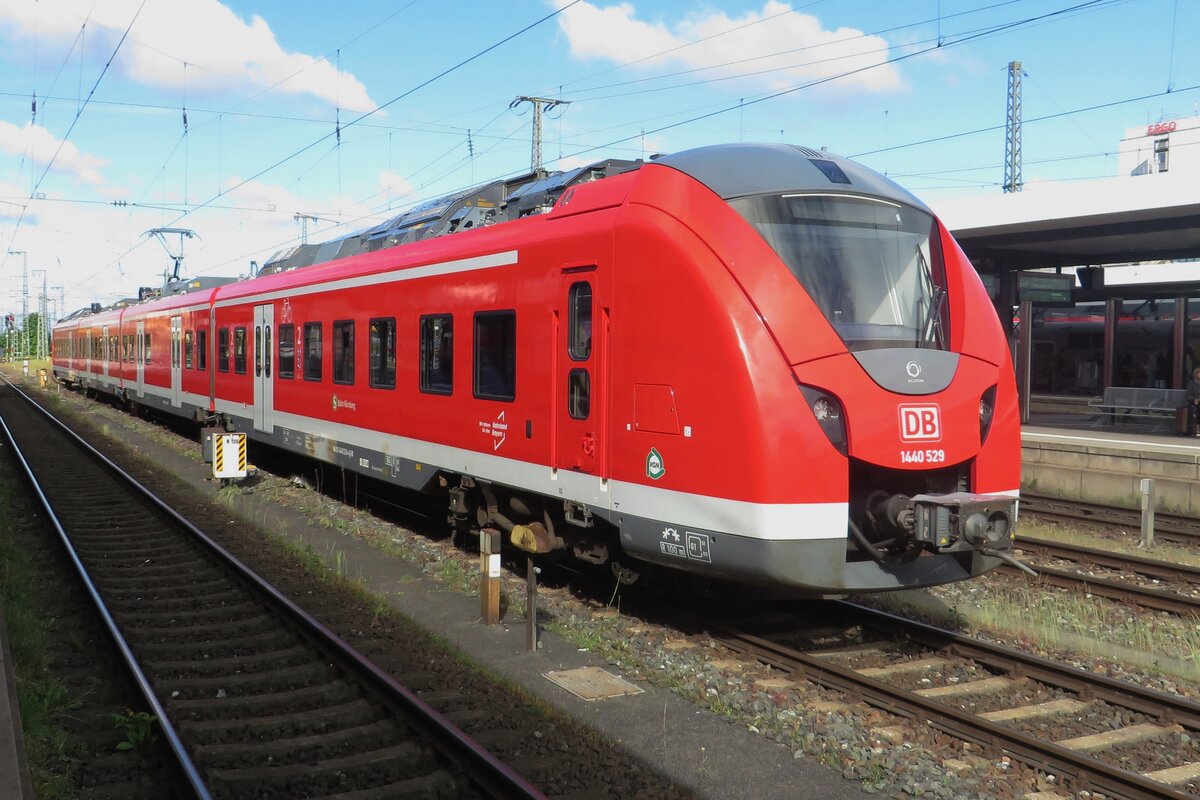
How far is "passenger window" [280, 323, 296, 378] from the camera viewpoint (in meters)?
14.4

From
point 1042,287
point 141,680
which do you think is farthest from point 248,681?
point 1042,287

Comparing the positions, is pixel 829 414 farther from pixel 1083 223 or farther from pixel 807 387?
pixel 1083 223

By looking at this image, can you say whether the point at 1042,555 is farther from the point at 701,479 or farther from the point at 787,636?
the point at 701,479

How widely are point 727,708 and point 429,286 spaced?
565cm

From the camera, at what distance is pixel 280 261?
56.3 feet

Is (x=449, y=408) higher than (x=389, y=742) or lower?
higher

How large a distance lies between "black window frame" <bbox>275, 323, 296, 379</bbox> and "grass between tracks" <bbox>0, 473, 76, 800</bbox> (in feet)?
16.7

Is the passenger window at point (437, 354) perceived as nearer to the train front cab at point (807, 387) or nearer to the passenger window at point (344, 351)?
the passenger window at point (344, 351)

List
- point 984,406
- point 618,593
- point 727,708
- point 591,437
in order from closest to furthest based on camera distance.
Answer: point 727,708 < point 984,406 < point 591,437 < point 618,593

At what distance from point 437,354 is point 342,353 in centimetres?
296

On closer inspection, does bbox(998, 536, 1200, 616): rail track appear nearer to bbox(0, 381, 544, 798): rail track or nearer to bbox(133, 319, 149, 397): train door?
bbox(0, 381, 544, 798): rail track

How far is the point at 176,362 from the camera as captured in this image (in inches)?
871

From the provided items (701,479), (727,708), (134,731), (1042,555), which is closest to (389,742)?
(134,731)

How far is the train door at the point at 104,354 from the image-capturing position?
3231 centimetres
